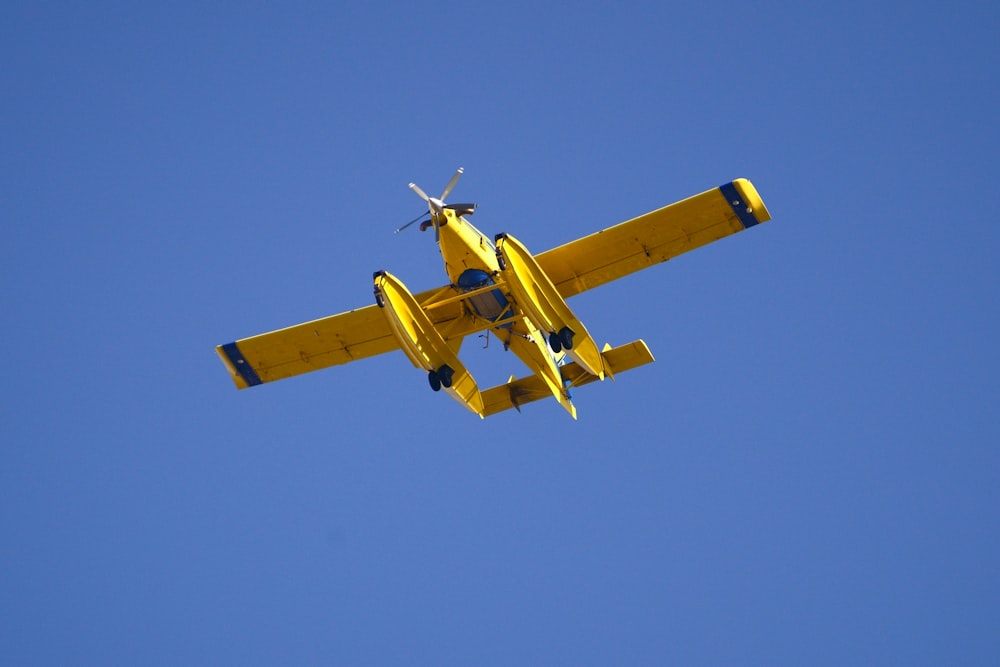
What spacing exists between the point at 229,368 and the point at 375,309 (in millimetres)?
3431

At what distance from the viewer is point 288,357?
2612 centimetres

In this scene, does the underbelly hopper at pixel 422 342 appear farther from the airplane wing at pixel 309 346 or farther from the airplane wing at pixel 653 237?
the airplane wing at pixel 653 237

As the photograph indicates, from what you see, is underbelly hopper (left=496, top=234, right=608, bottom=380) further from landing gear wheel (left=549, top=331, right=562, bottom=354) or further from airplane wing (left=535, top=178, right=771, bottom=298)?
airplane wing (left=535, top=178, right=771, bottom=298)

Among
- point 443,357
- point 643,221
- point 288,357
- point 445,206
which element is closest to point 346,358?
point 288,357

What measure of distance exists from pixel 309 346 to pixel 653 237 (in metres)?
7.18

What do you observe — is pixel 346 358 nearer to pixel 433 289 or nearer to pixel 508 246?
pixel 433 289

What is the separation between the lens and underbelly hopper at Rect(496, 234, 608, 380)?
2256 centimetres

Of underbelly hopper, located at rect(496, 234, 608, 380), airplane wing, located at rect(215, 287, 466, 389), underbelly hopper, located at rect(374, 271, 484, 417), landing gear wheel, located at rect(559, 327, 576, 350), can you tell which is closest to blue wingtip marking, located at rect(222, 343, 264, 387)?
airplane wing, located at rect(215, 287, 466, 389)

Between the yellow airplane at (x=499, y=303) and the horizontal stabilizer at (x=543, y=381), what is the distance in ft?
0.10

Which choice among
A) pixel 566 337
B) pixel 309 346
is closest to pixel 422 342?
pixel 566 337

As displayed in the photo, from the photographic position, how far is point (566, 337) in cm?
2342

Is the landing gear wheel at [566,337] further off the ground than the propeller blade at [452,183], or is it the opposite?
the propeller blade at [452,183]

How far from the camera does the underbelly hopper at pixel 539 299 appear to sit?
22.6 meters

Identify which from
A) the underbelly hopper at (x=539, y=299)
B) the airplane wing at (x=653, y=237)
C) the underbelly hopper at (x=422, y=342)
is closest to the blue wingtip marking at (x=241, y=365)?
the underbelly hopper at (x=422, y=342)
